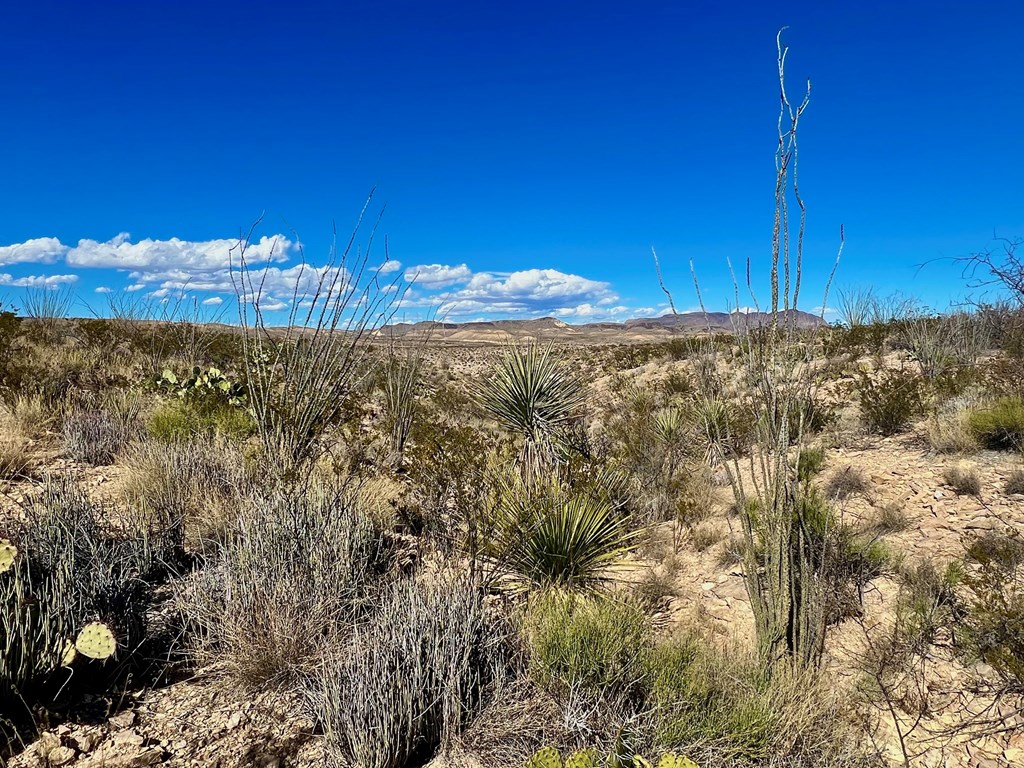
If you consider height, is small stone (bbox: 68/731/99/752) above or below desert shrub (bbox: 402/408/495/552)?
below

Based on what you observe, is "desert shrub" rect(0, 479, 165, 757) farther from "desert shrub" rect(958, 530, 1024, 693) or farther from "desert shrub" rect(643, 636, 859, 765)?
"desert shrub" rect(958, 530, 1024, 693)

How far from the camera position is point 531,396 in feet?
22.1

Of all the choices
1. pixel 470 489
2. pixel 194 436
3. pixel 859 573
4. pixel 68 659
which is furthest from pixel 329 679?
pixel 194 436

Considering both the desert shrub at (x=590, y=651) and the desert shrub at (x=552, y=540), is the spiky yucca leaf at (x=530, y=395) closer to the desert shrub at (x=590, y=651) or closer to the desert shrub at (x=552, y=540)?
the desert shrub at (x=552, y=540)

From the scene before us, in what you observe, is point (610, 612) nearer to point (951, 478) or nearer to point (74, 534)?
point (74, 534)

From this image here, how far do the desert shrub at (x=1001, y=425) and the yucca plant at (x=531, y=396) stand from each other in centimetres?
442

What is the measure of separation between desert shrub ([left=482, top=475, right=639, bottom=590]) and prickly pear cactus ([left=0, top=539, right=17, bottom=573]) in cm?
288

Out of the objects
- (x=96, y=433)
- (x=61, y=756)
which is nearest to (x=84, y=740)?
(x=61, y=756)

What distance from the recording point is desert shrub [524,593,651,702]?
9.33 feet

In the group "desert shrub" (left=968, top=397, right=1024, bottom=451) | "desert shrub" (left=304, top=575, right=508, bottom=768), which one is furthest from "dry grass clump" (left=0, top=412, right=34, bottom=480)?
"desert shrub" (left=968, top=397, right=1024, bottom=451)

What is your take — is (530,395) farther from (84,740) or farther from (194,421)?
(84,740)

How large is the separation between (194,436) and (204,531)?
A: 2.53 m

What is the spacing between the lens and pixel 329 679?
8.55 feet

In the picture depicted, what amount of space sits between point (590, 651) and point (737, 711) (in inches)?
28.6
